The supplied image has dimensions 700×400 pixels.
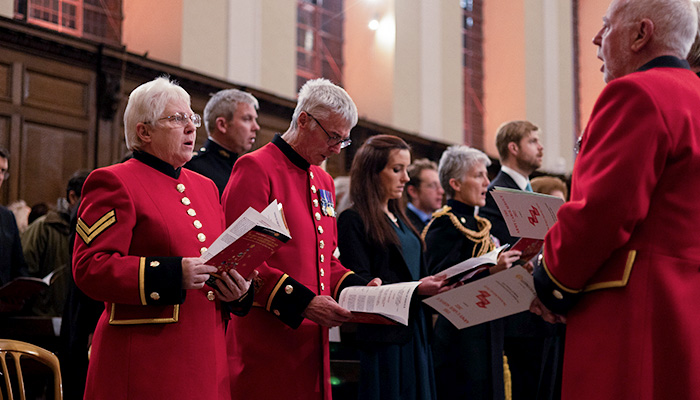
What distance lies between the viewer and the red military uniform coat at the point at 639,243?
5.46ft

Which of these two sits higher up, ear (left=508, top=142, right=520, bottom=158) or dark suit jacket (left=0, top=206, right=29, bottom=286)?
ear (left=508, top=142, right=520, bottom=158)

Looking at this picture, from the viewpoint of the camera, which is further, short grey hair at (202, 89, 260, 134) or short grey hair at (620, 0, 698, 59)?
short grey hair at (202, 89, 260, 134)

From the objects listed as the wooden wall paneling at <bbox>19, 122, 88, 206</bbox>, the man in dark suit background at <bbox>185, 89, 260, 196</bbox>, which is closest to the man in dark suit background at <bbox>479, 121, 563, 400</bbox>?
the man in dark suit background at <bbox>185, 89, 260, 196</bbox>

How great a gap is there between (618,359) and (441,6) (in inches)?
415

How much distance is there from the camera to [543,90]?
→ 1348 centimetres

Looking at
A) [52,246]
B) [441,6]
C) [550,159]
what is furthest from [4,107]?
[550,159]

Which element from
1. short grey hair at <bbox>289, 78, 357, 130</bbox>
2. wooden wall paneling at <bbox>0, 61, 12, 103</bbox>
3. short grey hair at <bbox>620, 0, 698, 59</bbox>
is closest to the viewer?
short grey hair at <bbox>620, 0, 698, 59</bbox>

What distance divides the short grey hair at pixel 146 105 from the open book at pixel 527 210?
3.48ft

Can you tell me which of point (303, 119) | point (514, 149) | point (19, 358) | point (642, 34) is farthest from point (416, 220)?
point (19, 358)

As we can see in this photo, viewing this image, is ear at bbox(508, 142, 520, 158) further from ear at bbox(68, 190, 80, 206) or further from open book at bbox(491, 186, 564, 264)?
ear at bbox(68, 190, 80, 206)

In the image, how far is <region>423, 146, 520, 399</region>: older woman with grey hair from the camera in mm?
3480

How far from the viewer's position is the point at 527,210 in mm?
2230

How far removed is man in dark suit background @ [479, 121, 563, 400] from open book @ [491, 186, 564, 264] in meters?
1.19

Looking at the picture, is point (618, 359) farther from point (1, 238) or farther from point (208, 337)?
point (1, 238)
